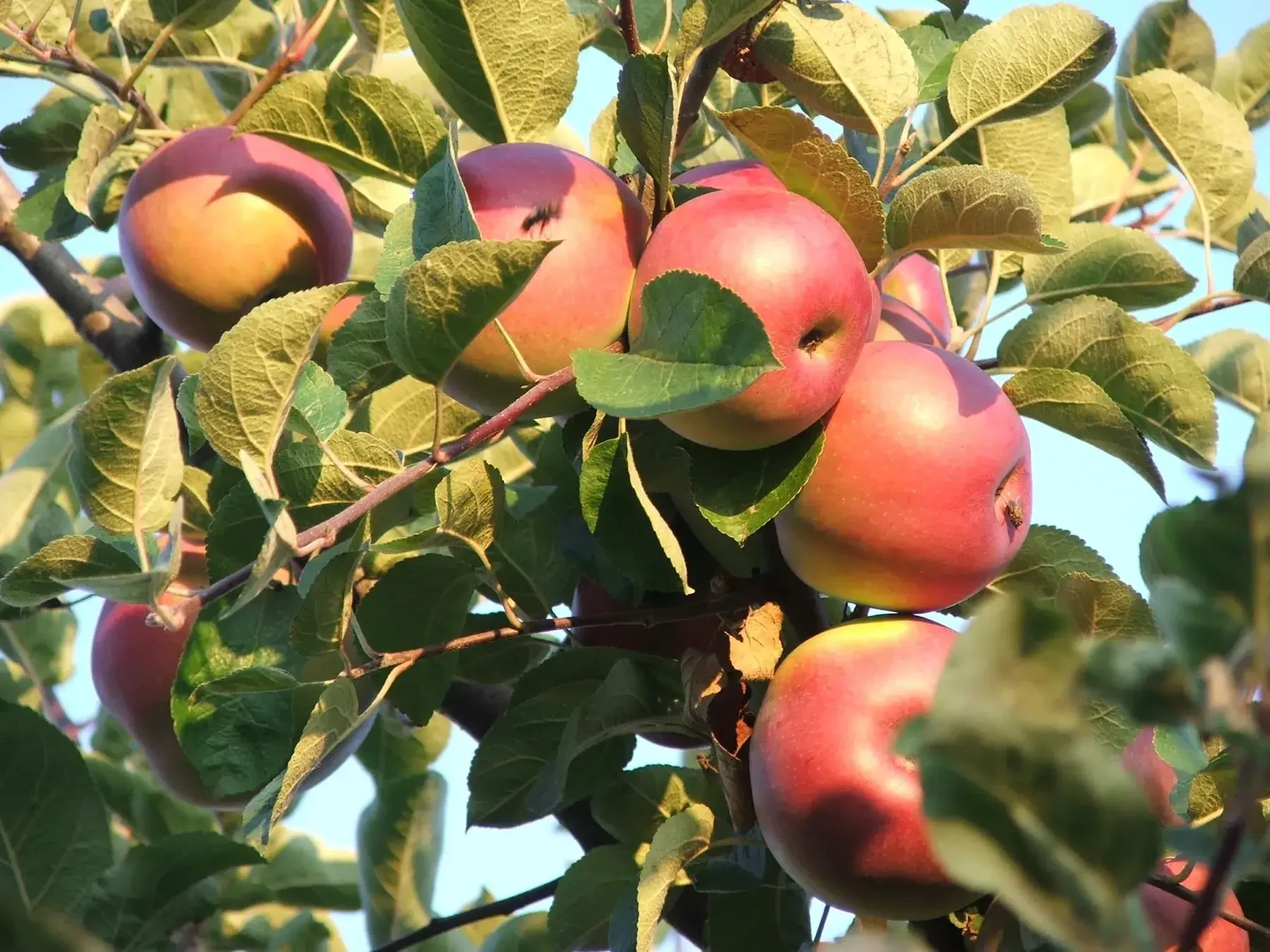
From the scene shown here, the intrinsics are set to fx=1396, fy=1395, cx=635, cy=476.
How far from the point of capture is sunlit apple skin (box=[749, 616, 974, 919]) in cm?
87

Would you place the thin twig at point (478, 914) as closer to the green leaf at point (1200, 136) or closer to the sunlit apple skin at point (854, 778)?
the sunlit apple skin at point (854, 778)

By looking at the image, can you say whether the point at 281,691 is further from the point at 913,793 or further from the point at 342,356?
the point at 913,793

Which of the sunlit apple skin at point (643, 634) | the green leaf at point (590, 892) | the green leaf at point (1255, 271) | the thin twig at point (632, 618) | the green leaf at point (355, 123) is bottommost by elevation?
the green leaf at point (590, 892)

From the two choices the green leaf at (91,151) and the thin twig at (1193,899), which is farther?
the green leaf at (91,151)

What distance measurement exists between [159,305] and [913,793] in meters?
0.83

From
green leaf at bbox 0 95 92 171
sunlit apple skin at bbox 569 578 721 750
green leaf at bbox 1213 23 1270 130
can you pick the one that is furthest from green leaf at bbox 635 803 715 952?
green leaf at bbox 1213 23 1270 130

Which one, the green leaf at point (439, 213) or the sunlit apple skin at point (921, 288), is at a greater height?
the green leaf at point (439, 213)

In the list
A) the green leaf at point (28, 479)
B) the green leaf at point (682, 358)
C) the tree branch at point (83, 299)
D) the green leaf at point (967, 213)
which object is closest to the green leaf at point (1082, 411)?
the green leaf at point (967, 213)

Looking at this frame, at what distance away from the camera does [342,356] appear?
1023 mm

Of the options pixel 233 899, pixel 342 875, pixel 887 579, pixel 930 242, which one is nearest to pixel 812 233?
pixel 930 242

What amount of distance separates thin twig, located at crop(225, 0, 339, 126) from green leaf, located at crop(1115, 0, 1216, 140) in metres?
0.85

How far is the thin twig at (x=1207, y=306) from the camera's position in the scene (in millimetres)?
1206

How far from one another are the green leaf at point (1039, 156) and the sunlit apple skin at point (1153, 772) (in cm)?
46

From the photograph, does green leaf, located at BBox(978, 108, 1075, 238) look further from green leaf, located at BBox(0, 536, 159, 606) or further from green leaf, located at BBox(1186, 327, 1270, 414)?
green leaf, located at BBox(0, 536, 159, 606)
